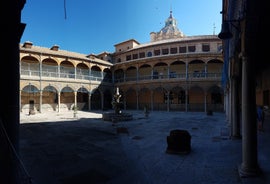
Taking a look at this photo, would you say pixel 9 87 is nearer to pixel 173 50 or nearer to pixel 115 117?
pixel 115 117

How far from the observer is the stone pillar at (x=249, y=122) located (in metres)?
4.46

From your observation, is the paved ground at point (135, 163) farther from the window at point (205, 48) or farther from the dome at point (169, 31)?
the dome at point (169, 31)

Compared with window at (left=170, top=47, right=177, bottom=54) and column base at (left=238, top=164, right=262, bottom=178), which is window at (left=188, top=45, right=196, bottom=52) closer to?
window at (left=170, top=47, right=177, bottom=54)

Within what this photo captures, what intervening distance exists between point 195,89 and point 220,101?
4.48 m

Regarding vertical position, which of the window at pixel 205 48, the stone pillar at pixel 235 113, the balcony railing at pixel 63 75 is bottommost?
the stone pillar at pixel 235 113

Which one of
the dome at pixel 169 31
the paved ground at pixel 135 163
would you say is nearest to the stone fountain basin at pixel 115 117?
the paved ground at pixel 135 163

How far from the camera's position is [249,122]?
4.48 metres

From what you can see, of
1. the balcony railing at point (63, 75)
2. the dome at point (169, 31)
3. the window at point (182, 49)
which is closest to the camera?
the balcony railing at point (63, 75)

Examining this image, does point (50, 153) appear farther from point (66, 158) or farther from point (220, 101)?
point (220, 101)

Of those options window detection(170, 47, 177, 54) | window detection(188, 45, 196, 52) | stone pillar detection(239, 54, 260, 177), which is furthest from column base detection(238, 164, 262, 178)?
window detection(170, 47, 177, 54)

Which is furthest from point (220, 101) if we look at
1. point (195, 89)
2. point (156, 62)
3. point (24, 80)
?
point (24, 80)

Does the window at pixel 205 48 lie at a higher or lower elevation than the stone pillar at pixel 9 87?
higher

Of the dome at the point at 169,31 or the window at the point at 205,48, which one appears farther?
the dome at the point at 169,31

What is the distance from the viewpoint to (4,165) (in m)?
2.84
